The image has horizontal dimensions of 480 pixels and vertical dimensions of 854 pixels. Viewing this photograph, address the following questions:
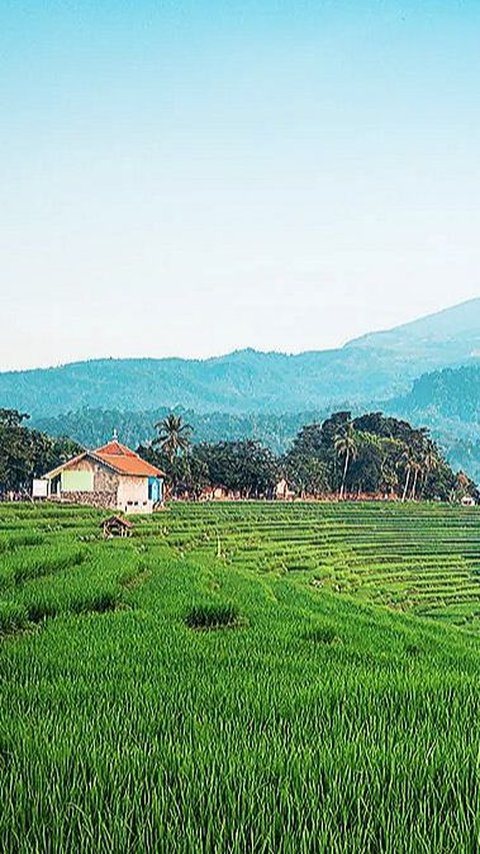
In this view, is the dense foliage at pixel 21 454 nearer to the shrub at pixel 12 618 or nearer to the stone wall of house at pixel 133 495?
the stone wall of house at pixel 133 495

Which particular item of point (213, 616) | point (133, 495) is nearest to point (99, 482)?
point (133, 495)

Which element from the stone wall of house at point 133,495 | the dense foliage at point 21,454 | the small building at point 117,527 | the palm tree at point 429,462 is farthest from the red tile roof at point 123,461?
the palm tree at point 429,462

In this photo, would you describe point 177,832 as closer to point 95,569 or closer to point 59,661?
point 59,661

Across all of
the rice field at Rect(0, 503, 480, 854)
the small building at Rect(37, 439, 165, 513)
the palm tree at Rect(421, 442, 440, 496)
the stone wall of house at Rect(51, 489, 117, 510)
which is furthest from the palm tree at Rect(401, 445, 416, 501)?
the rice field at Rect(0, 503, 480, 854)

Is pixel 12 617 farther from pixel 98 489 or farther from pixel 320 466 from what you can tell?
pixel 320 466

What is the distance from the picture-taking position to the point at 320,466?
7006cm

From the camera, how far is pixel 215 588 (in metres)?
14.2

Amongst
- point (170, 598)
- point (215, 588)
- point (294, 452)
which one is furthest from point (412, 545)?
point (294, 452)

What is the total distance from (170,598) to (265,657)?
14.0ft

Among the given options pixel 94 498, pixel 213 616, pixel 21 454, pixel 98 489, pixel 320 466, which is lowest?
pixel 94 498

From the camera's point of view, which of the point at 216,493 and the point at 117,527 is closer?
the point at 117,527

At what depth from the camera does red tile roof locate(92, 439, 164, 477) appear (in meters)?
41.2

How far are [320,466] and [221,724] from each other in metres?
66.2

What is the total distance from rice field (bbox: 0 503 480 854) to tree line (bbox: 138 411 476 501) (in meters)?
45.2
